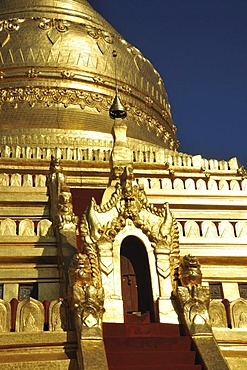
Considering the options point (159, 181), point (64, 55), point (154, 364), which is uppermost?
point (64, 55)

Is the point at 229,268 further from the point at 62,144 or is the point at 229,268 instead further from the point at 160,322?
the point at 62,144

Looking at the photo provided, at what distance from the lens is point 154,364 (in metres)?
7.77

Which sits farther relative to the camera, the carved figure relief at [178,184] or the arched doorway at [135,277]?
A: the carved figure relief at [178,184]

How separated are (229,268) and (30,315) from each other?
5100mm

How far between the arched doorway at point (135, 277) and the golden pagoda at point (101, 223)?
3cm

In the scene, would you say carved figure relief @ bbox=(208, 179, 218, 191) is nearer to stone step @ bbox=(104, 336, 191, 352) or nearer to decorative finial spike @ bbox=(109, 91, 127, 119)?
decorative finial spike @ bbox=(109, 91, 127, 119)

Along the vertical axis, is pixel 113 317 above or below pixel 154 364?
above

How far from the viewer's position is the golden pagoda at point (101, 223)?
321 inches

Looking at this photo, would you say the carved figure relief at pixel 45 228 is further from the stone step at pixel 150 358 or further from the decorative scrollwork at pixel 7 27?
the decorative scrollwork at pixel 7 27

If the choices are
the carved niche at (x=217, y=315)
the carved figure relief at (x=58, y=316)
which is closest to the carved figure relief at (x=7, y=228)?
the carved figure relief at (x=58, y=316)

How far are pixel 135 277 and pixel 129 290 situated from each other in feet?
0.81

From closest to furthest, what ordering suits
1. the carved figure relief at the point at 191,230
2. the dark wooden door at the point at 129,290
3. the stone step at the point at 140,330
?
1. the stone step at the point at 140,330
2. the dark wooden door at the point at 129,290
3. the carved figure relief at the point at 191,230

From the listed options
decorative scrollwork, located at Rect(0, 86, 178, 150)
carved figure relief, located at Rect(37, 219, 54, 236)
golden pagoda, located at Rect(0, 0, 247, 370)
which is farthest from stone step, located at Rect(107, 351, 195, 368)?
decorative scrollwork, located at Rect(0, 86, 178, 150)

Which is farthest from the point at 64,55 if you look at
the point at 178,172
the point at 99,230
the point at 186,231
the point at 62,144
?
the point at 99,230
